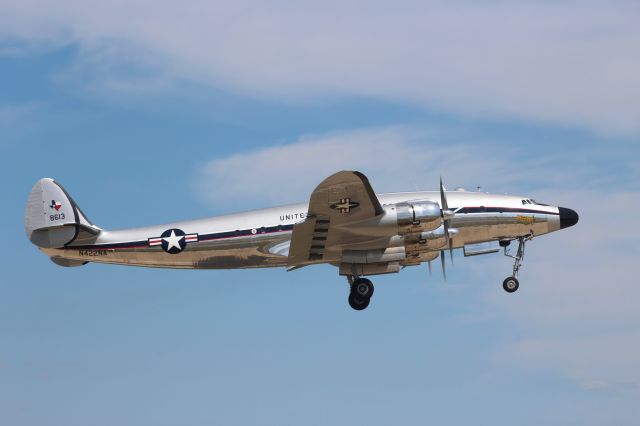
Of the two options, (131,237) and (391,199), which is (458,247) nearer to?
(391,199)

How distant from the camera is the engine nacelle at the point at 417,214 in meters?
35.2

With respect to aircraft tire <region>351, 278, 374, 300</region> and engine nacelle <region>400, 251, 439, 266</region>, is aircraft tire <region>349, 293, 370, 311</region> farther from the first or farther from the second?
engine nacelle <region>400, 251, 439, 266</region>

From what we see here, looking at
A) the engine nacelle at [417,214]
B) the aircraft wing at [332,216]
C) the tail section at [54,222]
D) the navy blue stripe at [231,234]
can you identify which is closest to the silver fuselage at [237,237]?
the navy blue stripe at [231,234]

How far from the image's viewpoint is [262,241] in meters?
38.3

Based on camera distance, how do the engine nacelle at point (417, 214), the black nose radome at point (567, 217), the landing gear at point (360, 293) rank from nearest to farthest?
1. the engine nacelle at point (417, 214)
2. the landing gear at point (360, 293)
3. the black nose radome at point (567, 217)

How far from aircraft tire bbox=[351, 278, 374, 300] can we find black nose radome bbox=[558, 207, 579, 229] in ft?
28.9

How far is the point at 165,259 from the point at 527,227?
14467 millimetres

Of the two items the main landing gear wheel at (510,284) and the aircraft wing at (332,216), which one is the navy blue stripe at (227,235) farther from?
the main landing gear wheel at (510,284)

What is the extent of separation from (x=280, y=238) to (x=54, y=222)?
898 centimetres

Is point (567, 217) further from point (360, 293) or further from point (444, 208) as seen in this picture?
point (360, 293)

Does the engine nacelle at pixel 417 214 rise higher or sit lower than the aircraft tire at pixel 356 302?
higher

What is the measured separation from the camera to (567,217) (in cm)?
4097

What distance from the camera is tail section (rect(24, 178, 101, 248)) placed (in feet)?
128

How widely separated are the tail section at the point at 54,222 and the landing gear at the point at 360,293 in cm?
1023
